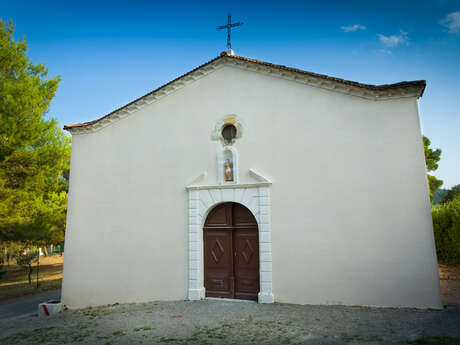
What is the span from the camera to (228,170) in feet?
24.5

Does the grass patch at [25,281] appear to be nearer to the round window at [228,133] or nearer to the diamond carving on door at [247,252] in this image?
the diamond carving on door at [247,252]

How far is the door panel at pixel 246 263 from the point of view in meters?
7.08

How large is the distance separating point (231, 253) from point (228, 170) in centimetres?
200

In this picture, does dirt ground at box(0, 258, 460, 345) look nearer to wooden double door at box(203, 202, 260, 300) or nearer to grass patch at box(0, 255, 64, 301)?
wooden double door at box(203, 202, 260, 300)

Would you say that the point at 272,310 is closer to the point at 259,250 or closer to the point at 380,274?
the point at 259,250

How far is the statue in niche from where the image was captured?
747 centimetres

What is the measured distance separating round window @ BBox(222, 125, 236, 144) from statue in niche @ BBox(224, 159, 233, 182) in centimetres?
51

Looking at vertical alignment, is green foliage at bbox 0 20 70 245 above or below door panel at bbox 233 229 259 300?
above

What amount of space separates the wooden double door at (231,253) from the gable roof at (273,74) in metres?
3.42

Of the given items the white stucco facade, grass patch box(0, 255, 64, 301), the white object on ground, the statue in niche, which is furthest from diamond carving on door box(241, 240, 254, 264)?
grass patch box(0, 255, 64, 301)

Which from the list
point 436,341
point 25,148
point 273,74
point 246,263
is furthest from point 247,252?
point 25,148

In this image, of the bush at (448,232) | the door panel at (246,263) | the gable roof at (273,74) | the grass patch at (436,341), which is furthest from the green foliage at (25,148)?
the bush at (448,232)

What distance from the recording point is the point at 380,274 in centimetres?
608

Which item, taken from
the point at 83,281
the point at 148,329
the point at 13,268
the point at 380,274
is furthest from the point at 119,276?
the point at 13,268
